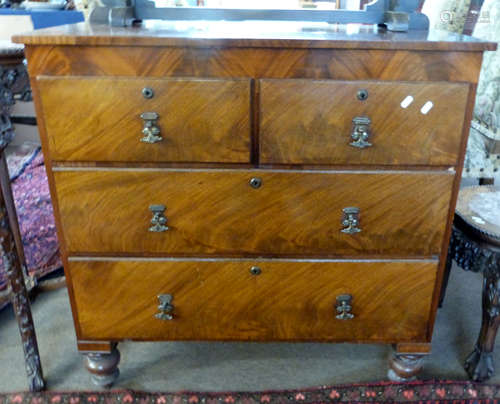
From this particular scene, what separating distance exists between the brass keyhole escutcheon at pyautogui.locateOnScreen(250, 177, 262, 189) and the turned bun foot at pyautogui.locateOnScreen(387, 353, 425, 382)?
1.96 feet

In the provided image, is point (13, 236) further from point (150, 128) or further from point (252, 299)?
point (252, 299)

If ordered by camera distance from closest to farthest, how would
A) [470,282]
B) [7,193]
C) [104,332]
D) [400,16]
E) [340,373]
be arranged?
1. [400,16]
2. [104,332]
3. [340,373]
4. [7,193]
5. [470,282]

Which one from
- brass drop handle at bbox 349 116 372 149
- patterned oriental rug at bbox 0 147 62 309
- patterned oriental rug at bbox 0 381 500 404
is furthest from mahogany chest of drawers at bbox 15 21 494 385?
patterned oriental rug at bbox 0 147 62 309

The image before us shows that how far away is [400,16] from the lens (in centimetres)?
106

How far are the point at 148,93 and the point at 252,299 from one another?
54 centimetres

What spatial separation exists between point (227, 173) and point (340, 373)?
70 cm

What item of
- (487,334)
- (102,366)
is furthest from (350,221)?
(102,366)

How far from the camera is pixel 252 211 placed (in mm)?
1027

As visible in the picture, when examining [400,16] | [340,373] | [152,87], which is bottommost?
[340,373]

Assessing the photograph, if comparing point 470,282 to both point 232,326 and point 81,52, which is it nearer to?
point 232,326

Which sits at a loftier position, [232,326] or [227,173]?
[227,173]

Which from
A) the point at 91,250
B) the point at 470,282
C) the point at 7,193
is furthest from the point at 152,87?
the point at 470,282

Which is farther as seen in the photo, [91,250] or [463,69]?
[91,250]

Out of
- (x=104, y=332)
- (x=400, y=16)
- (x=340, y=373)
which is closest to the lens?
(x=400, y=16)
